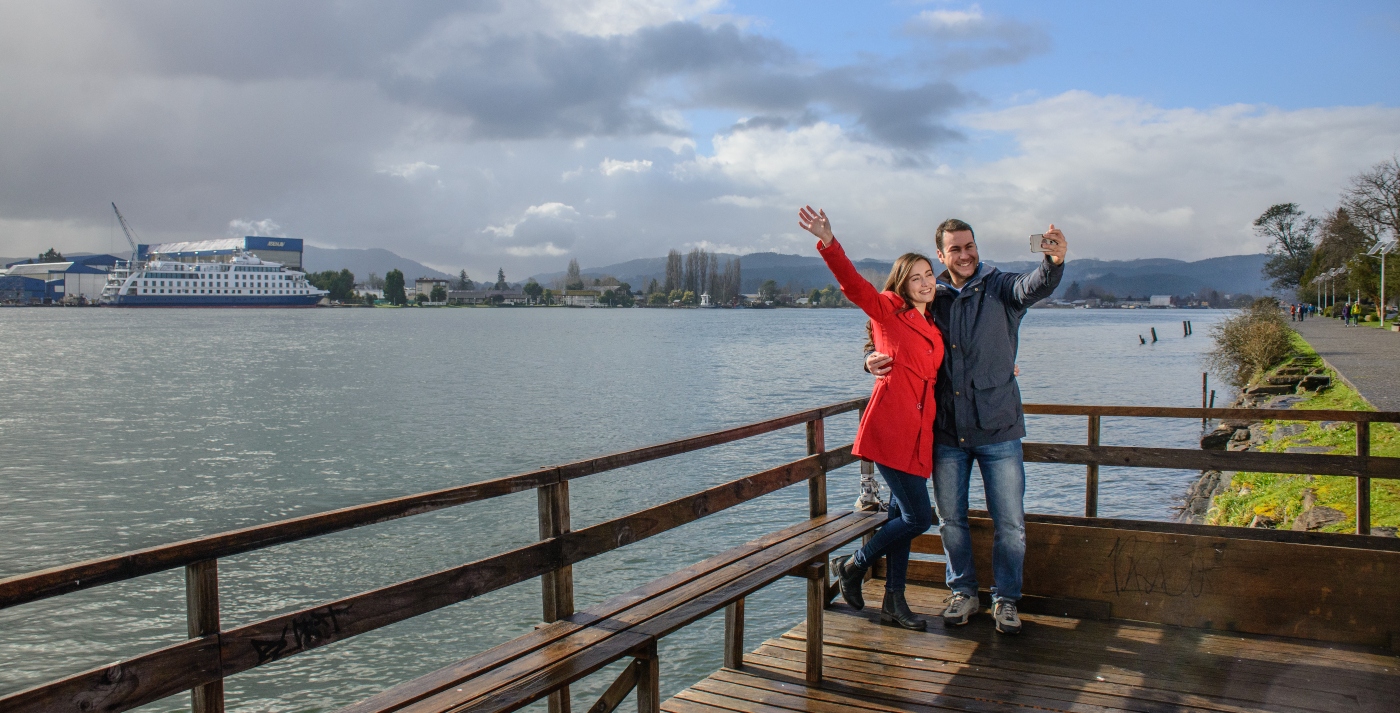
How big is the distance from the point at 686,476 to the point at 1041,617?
1375cm

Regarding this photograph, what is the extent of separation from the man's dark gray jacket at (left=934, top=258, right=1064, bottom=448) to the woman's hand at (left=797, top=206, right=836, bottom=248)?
3.17 feet

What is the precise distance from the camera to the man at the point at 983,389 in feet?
16.1

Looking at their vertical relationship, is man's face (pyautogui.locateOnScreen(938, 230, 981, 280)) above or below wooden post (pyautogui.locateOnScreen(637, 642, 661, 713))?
above

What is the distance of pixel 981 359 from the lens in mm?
4949

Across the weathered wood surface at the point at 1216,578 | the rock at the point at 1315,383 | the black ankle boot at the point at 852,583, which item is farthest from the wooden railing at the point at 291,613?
the rock at the point at 1315,383

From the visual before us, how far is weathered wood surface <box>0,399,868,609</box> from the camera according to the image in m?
2.35

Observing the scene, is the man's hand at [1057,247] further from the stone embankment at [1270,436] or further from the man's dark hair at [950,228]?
the stone embankment at [1270,436]

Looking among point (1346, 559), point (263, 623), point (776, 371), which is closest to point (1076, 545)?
point (1346, 559)

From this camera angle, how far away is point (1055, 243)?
15.6ft

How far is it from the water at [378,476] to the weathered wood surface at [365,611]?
574cm

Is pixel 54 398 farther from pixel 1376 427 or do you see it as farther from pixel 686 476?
pixel 1376 427

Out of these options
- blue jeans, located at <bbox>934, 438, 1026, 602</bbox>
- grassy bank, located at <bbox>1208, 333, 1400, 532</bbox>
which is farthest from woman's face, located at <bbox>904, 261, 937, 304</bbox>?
grassy bank, located at <bbox>1208, 333, 1400, 532</bbox>

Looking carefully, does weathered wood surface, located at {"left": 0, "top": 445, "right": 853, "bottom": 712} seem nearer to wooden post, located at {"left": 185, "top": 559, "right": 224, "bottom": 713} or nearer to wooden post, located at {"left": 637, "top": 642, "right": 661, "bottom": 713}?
wooden post, located at {"left": 185, "top": 559, "right": 224, "bottom": 713}

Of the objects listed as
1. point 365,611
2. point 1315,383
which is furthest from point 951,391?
point 1315,383
